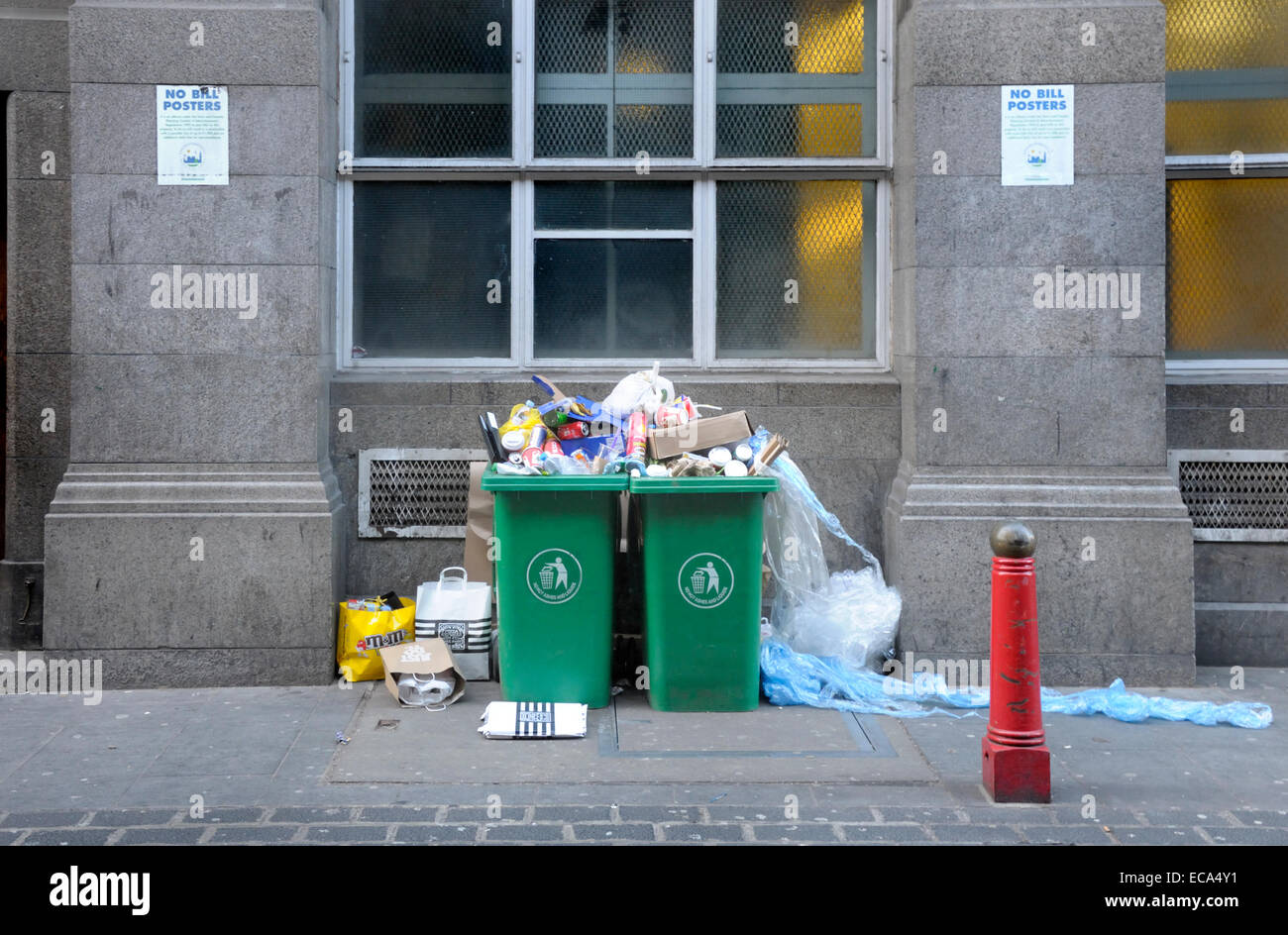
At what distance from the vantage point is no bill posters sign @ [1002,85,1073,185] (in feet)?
24.0

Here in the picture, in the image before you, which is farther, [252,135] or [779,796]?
[252,135]

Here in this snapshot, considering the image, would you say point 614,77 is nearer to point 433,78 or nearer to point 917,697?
point 433,78

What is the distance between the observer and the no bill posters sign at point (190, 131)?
285 inches

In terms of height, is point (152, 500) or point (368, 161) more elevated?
point (368, 161)

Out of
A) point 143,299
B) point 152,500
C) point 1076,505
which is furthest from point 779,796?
point 143,299

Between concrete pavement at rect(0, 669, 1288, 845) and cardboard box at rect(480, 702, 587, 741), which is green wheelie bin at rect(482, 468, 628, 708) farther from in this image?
concrete pavement at rect(0, 669, 1288, 845)

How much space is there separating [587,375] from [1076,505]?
2828mm

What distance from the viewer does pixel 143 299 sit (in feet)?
23.8

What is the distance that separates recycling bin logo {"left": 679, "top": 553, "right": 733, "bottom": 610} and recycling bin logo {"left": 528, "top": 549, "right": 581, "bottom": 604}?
0.53 m

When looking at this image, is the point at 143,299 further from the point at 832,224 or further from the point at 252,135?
the point at 832,224

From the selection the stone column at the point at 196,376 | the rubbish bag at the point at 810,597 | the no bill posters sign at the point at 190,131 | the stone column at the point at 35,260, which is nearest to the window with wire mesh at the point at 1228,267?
the rubbish bag at the point at 810,597

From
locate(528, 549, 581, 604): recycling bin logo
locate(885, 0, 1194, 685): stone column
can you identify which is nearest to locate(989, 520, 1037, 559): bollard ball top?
locate(885, 0, 1194, 685): stone column

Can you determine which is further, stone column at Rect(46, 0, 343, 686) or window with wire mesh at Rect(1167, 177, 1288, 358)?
window with wire mesh at Rect(1167, 177, 1288, 358)

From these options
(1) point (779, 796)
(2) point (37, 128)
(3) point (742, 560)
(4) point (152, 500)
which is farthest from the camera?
(2) point (37, 128)
